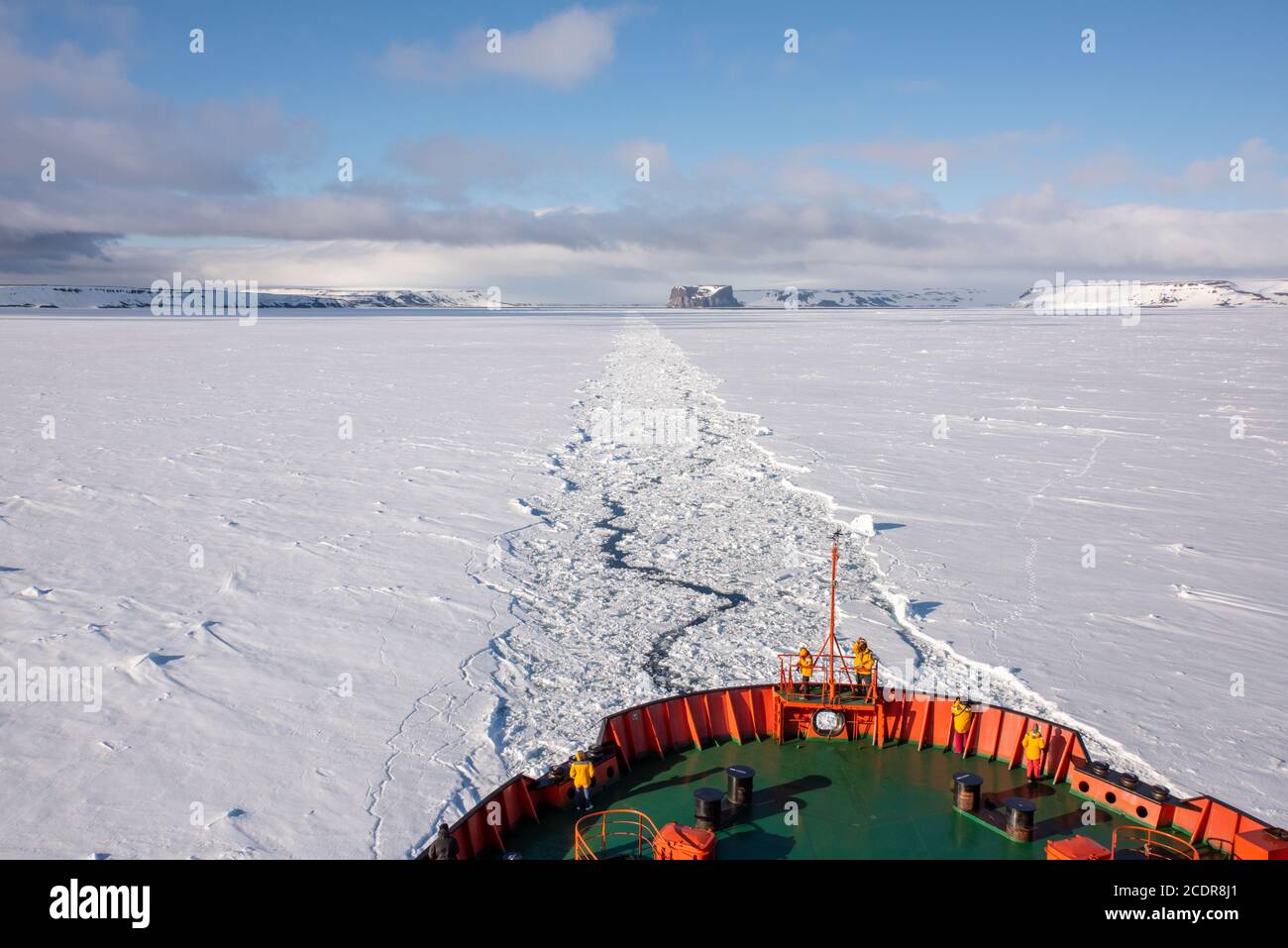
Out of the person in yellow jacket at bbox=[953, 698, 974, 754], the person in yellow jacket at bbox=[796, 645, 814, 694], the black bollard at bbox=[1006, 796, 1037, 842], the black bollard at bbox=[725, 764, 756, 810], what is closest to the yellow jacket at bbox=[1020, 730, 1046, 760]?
the person in yellow jacket at bbox=[953, 698, 974, 754]

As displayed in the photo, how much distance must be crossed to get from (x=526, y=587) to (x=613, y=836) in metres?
4.78

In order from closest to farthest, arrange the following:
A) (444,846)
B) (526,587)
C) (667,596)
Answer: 1. (444,846)
2. (667,596)
3. (526,587)

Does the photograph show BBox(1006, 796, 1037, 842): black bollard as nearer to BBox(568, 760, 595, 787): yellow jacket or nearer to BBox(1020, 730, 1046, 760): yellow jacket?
BBox(1020, 730, 1046, 760): yellow jacket

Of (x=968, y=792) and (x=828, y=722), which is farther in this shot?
(x=828, y=722)

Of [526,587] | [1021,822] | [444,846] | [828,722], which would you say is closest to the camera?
[444,846]

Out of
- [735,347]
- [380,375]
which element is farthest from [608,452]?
[735,347]

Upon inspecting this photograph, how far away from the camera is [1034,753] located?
5547mm

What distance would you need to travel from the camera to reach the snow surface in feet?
19.8

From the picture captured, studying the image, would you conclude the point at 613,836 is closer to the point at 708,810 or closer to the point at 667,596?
the point at 708,810

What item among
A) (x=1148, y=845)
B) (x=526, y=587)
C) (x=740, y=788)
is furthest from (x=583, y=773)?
(x=526, y=587)

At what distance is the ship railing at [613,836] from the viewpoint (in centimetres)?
480

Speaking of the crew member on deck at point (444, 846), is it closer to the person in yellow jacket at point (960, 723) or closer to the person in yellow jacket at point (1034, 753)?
the person in yellow jacket at point (960, 723)

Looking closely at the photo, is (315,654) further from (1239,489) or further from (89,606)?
(1239,489)
